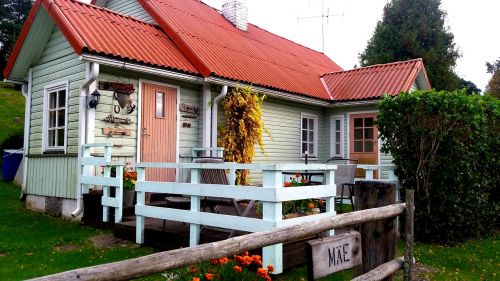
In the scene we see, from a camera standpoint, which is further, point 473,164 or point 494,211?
point 494,211

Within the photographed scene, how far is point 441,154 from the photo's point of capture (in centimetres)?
645

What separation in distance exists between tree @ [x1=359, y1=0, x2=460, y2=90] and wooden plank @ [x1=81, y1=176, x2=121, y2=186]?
20.9m

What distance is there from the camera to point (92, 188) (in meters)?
7.55

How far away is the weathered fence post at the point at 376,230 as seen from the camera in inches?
139

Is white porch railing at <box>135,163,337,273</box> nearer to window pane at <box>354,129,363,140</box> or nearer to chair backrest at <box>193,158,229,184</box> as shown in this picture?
chair backrest at <box>193,158,229,184</box>

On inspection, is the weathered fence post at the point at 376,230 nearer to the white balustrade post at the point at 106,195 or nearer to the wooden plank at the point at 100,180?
the wooden plank at the point at 100,180

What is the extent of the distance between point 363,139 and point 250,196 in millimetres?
8779

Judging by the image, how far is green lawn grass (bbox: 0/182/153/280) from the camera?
481 centimetres

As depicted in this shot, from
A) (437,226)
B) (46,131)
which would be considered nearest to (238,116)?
(46,131)

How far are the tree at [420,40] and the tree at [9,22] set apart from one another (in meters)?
27.8

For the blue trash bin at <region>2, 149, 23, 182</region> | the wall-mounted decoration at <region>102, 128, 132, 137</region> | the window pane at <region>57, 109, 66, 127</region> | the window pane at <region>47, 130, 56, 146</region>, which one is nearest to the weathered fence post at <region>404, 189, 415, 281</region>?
the wall-mounted decoration at <region>102, 128, 132, 137</region>

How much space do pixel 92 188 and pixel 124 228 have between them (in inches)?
67.9

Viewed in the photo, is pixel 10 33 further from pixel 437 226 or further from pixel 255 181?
pixel 437 226

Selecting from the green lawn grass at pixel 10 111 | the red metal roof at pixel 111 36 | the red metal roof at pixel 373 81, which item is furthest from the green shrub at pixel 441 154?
the green lawn grass at pixel 10 111
